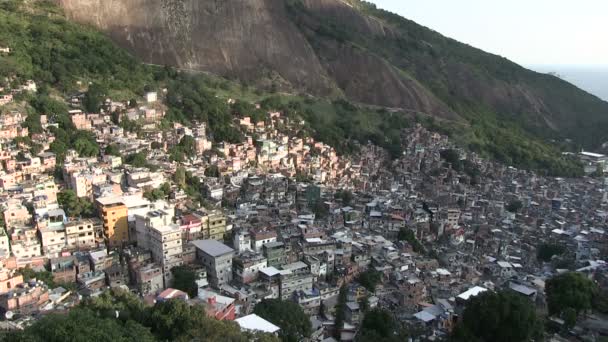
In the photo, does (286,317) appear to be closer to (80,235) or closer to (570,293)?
(80,235)

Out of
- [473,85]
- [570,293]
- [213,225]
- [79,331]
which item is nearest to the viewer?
[79,331]

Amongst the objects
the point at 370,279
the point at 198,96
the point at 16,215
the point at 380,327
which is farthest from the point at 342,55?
the point at 380,327

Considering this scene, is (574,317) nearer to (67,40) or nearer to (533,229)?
(533,229)

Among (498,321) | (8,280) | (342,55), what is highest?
(342,55)

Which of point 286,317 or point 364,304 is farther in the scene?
point 364,304

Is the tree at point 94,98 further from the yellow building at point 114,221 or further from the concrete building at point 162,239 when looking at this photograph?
the concrete building at point 162,239

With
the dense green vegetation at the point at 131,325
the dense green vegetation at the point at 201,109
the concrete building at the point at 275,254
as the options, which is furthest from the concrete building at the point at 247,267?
the dense green vegetation at the point at 201,109

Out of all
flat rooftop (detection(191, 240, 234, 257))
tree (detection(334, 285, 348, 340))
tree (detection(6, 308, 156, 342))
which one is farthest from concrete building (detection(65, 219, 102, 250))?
tree (detection(334, 285, 348, 340))
